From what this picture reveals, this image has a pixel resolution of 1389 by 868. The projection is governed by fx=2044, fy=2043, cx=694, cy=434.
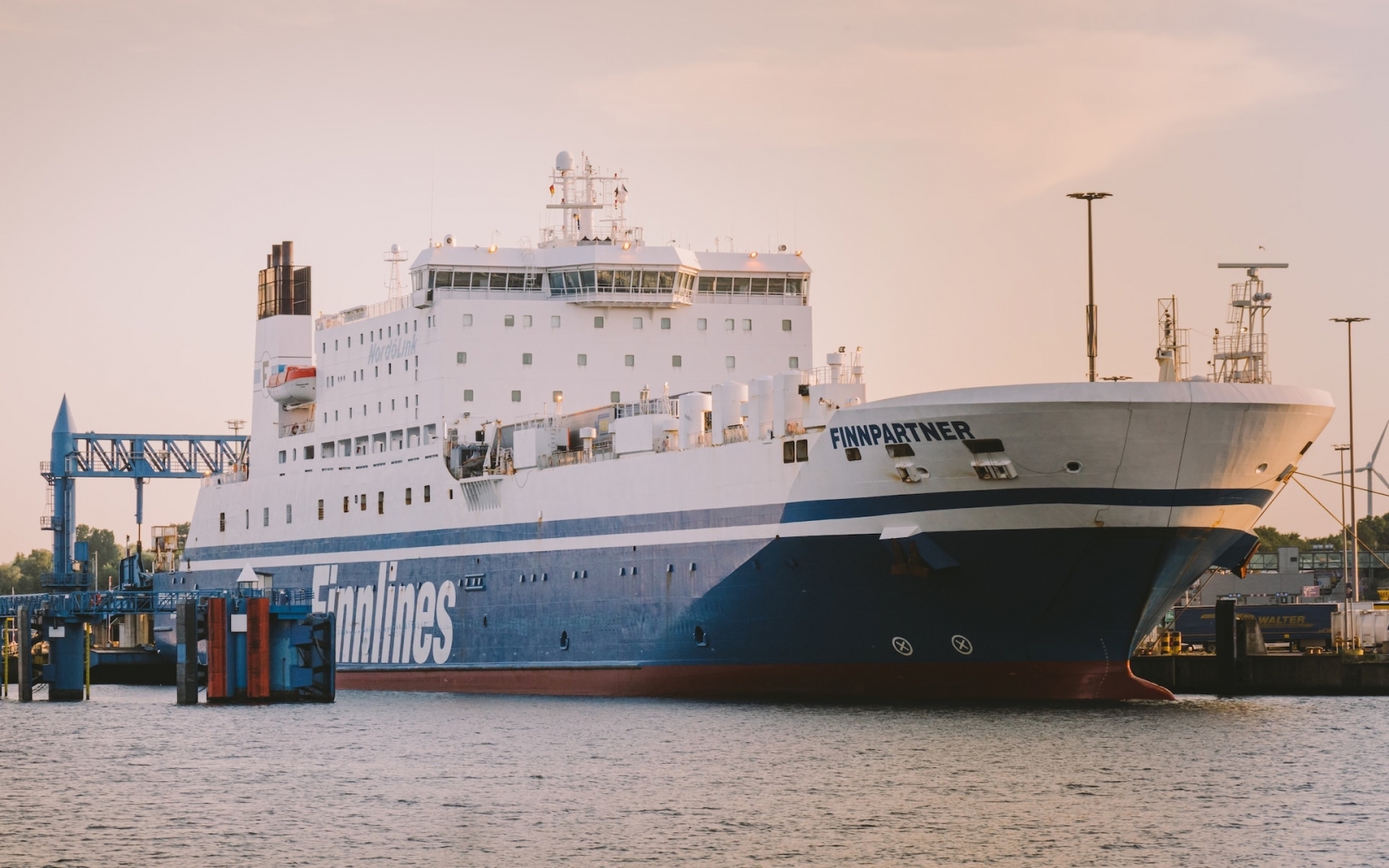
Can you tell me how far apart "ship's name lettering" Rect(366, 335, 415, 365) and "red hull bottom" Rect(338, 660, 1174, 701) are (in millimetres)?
10071

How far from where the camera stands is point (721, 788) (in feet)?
94.5

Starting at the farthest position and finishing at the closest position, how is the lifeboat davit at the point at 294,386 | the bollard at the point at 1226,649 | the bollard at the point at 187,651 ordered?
1. the lifeboat davit at the point at 294,386
2. the bollard at the point at 187,651
3. the bollard at the point at 1226,649

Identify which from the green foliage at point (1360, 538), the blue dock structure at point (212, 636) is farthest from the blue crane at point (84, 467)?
the green foliage at point (1360, 538)

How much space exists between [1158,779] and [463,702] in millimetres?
19129

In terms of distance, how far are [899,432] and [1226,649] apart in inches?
491

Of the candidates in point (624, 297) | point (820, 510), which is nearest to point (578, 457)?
point (624, 297)

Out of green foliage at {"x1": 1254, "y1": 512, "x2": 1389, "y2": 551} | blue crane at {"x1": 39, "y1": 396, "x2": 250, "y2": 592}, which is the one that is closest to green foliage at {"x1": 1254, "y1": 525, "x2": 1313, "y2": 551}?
green foliage at {"x1": 1254, "y1": 512, "x2": 1389, "y2": 551}

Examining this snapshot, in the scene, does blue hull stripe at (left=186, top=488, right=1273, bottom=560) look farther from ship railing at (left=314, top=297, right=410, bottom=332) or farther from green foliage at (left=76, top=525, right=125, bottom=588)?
green foliage at (left=76, top=525, right=125, bottom=588)

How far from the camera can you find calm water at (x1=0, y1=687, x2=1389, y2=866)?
24.5m

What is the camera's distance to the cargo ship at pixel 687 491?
1356 inches

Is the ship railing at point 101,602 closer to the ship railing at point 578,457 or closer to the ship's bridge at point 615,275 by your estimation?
the ship railing at point 578,457

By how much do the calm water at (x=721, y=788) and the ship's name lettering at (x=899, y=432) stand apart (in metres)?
4.83

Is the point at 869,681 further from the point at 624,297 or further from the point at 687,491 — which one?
the point at 624,297

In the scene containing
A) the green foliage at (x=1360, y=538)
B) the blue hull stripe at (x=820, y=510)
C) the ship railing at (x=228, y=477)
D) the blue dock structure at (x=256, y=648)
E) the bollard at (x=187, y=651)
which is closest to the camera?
the blue hull stripe at (x=820, y=510)
